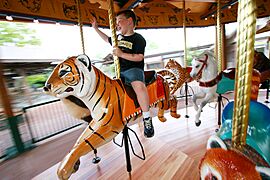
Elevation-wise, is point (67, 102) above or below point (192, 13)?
below

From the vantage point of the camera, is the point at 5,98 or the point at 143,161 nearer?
the point at 143,161

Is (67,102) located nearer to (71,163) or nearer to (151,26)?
(71,163)

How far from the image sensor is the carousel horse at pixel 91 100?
0.88 metres

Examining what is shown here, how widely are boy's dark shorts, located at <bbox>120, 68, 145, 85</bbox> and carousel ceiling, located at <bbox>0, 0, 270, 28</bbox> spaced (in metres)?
0.87

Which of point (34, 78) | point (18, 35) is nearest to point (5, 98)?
point (34, 78)

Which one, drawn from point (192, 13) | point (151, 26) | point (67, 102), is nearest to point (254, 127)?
point (67, 102)

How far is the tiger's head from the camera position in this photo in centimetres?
88

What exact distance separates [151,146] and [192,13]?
2.67 meters

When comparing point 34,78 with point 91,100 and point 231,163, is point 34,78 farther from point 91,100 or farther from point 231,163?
point 231,163

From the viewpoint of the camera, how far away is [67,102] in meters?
1.14

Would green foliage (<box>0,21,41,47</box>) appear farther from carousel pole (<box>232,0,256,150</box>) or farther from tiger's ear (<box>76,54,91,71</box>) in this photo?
carousel pole (<box>232,0,256,150</box>)

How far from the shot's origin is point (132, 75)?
1.11 metres

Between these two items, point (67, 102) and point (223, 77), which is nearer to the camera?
point (67, 102)

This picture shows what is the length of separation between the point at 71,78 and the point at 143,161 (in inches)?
42.7
